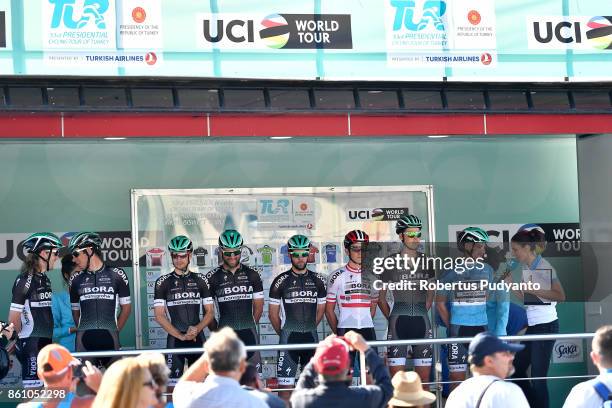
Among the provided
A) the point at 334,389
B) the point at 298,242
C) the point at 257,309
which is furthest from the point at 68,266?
the point at 334,389

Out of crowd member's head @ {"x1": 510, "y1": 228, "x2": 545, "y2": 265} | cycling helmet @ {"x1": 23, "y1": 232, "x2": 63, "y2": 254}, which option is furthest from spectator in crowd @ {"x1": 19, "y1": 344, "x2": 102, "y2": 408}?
crowd member's head @ {"x1": 510, "y1": 228, "x2": 545, "y2": 265}

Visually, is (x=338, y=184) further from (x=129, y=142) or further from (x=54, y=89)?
(x=54, y=89)

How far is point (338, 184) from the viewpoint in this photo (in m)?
11.9

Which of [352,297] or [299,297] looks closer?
[299,297]

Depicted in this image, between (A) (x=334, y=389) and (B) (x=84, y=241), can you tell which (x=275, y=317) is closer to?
(B) (x=84, y=241)

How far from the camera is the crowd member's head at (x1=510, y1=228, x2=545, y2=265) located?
462 inches

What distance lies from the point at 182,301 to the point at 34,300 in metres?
1.49

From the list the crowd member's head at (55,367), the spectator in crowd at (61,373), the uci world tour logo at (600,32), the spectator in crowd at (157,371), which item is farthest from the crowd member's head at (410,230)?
the spectator in crowd at (157,371)

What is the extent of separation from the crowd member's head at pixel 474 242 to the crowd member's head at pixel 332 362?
6.30 metres

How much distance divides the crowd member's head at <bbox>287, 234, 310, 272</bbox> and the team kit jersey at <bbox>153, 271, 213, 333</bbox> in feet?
3.17

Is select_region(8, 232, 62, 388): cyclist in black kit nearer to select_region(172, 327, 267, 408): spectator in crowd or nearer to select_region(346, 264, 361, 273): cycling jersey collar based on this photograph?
select_region(346, 264, 361, 273): cycling jersey collar

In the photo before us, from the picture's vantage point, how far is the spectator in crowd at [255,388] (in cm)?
526

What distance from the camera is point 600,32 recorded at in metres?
10.8

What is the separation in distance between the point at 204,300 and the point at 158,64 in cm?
251
